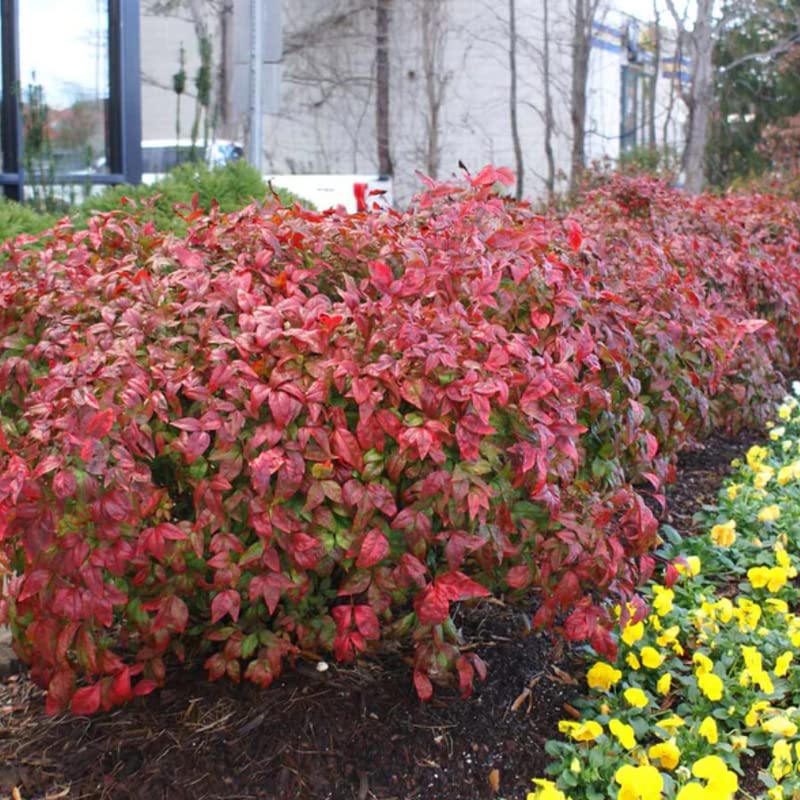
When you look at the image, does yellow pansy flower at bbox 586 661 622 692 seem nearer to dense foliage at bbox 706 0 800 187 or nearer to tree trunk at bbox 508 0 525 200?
tree trunk at bbox 508 0 525 200

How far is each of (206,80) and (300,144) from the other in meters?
10.8

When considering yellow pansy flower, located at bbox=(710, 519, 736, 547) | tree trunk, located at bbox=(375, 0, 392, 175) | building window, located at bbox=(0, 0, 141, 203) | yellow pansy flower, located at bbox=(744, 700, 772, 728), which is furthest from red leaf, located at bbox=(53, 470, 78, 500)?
tree trunk, located at bbox=(375, 0, 392, 175)

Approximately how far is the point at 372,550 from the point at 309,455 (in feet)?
0.82

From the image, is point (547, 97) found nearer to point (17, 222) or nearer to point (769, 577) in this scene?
point (17, 222)

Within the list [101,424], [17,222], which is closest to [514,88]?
[17,222]

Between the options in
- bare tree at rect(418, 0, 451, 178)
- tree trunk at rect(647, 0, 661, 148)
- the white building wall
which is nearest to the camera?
tree trunk at rect(647, 0, 661, 148)

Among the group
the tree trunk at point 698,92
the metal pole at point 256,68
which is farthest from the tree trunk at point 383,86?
the metal pole at point 256,68

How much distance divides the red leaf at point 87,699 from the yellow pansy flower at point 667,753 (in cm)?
129

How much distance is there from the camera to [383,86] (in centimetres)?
1944

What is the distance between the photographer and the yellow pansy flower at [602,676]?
2844mm

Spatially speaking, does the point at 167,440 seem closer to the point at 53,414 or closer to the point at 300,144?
the point at 53,414

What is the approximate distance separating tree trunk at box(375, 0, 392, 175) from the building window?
33.0 feet

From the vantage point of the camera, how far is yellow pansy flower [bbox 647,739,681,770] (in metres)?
2.50

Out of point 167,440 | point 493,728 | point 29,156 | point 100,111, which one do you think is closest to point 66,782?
point 167,440
